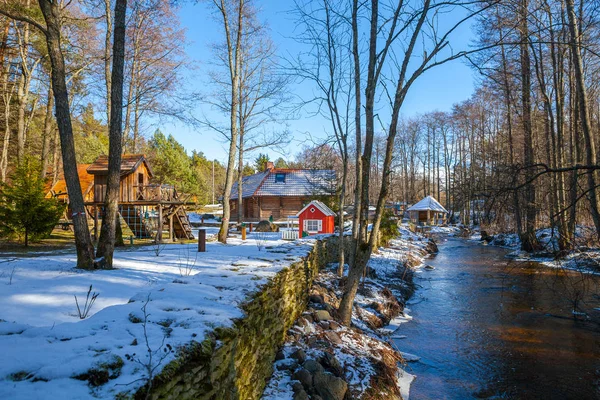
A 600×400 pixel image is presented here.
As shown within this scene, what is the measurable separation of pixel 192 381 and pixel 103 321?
2.60ft

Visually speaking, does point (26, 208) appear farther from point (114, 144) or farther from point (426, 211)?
point (426, 211)

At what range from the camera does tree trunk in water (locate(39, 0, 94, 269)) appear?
545 centimetres

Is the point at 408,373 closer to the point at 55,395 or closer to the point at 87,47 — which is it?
the point at 55,395

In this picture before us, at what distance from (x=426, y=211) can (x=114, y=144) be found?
36.9m

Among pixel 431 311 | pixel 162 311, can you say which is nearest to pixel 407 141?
pixel 431 311

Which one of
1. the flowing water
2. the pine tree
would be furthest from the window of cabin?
the pine tree

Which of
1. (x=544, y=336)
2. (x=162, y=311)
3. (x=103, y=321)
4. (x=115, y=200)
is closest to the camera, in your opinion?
(x=103, y=321)

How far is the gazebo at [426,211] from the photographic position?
3594 cm

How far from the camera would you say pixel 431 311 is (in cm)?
866

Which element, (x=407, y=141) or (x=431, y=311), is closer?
(x=431, y=311)

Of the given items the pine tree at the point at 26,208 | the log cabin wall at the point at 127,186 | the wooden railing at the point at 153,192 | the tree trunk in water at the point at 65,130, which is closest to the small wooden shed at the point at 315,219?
the wooden railing at the point at 153,192

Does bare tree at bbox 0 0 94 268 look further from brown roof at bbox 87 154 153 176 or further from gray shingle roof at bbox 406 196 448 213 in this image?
gray shingle roof at bbox 406 196 448 213

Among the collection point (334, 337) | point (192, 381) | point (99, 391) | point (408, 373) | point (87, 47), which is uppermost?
point (87, 47)

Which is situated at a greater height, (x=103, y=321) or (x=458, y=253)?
(x=103, y=321)
